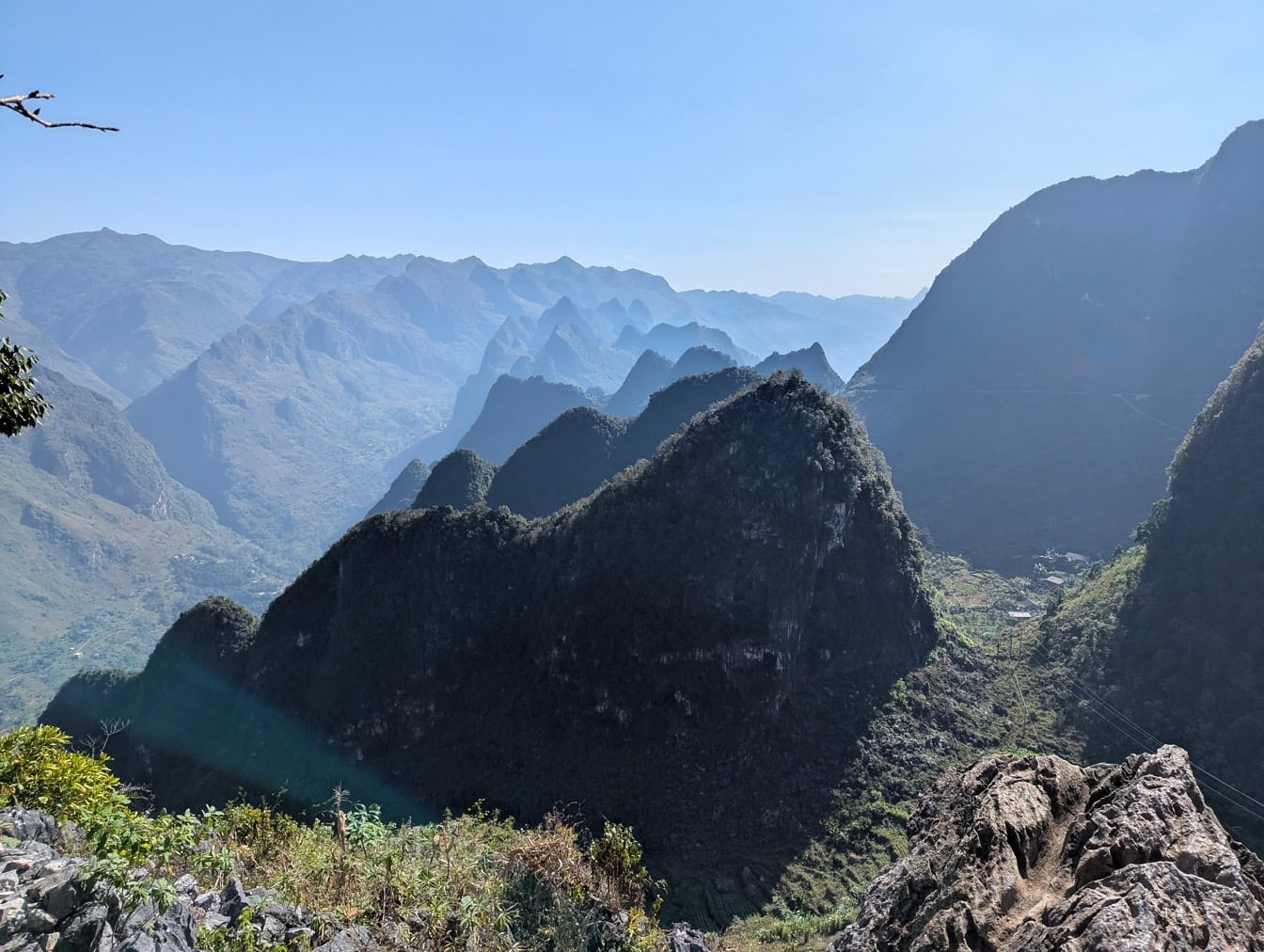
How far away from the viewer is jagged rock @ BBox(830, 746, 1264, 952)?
5.41 m

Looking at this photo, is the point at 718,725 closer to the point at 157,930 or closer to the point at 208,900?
the point at 208,900

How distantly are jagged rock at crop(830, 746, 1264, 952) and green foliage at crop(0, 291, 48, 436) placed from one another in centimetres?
1158

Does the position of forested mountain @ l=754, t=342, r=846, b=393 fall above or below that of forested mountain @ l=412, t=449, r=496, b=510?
above

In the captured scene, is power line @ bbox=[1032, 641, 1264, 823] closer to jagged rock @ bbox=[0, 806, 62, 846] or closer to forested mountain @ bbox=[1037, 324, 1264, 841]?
forested mountain @ bbox=[1037, 324, 1264, 841]

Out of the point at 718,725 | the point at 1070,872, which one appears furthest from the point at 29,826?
the point at 718,725

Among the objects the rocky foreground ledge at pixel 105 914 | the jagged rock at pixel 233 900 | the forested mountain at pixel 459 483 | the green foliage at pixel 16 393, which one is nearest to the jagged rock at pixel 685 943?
the rocky foreground ledge at pixel 105 914

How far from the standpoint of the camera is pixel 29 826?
8.06m

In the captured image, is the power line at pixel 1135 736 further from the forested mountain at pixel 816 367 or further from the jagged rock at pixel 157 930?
the forested mountain at pixel 816 367

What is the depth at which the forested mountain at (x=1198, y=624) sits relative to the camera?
3075 centimetres

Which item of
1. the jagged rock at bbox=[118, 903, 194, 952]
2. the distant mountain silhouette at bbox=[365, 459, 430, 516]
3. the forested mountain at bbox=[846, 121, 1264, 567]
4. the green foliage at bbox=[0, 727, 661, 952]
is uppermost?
the forested mountain at bbox=[846, 121, 1264, 567]

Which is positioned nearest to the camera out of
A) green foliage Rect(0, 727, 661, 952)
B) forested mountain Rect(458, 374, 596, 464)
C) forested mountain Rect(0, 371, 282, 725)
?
green foliage Rect(0, 727, 661, 952)

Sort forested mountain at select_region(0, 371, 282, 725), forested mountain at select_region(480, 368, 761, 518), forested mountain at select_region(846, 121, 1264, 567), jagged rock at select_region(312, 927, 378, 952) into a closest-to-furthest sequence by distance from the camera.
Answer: jagged rock at select_region(312, 927, 378, 952), forested mountain at select_region(846, 121, 1264, 567), forested mountain at select_region(480, 368, 761, 518), forested mountain at select_region(0, 371, 282, 725)

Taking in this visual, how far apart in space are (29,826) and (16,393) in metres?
5.54

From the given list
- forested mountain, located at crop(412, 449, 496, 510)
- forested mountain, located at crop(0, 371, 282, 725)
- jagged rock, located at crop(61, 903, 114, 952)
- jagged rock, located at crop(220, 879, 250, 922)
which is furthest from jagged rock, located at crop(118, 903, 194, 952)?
forested mountain, located at crop(0, 371, 282, 725)
